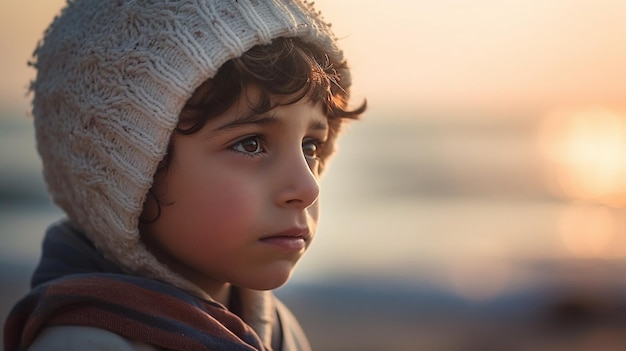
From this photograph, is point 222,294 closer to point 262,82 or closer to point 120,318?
point 120,318

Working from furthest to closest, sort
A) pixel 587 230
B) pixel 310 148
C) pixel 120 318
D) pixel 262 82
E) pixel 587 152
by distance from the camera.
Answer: pixel 587 152 < pixel 587 230 < pixel 310 148 < pixel 262 82 < pixel 120 318

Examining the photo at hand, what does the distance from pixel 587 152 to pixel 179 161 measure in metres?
10.4

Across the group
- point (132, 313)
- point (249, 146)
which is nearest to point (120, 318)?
point (132, 313)

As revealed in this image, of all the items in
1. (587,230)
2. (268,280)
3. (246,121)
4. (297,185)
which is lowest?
(587,230)

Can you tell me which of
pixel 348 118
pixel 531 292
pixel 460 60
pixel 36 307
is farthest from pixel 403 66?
pixel 36 307

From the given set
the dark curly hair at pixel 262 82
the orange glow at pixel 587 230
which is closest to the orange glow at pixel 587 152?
the orange glow at pixel 587 230

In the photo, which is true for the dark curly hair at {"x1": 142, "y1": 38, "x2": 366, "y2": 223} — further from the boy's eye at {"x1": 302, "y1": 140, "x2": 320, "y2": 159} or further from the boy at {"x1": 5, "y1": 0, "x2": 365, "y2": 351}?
the boy's eye at {"x1": 302, "y1": 140, "x2": 320, "y2": 159}

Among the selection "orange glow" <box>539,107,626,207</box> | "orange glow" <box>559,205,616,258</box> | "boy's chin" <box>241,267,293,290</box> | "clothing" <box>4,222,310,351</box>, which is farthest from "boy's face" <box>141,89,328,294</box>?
"orange glow" <box>539,107,626,207</box>

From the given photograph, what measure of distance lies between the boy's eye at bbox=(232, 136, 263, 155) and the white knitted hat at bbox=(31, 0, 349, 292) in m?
0.17

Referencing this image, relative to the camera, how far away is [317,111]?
2.09 metres

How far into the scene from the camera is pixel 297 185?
194 cm

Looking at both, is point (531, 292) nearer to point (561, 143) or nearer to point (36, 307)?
point (36, 307)

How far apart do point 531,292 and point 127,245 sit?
464cm

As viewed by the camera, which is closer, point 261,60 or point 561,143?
point 261,60
